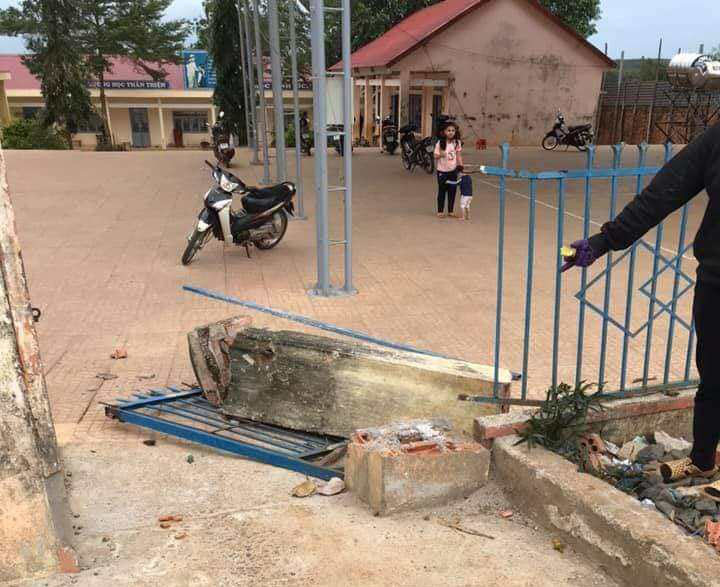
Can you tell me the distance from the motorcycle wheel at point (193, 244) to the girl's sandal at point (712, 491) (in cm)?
590

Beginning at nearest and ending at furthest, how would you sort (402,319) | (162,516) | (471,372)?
(162,516), (471,372), (402,319)

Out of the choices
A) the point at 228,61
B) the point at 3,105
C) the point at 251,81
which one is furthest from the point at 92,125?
the point at 251,81

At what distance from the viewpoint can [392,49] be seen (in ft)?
72.0

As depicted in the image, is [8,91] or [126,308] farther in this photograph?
[8,91]

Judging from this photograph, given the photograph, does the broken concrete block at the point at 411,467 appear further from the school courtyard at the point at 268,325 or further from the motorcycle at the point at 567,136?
the motorcycle at the point at 567,136

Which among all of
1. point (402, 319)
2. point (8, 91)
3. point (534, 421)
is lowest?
point (402, 319)

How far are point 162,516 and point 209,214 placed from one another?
513 cm

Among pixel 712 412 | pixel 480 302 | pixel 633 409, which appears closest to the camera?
pixel 712 412

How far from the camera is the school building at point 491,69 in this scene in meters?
21.7

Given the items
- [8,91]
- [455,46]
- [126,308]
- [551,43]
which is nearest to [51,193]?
[126,308]

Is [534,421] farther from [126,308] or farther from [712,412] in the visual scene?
[126,308]

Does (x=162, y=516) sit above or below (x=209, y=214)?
below

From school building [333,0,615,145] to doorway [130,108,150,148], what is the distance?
1643 centimetres

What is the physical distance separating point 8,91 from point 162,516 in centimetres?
3674
